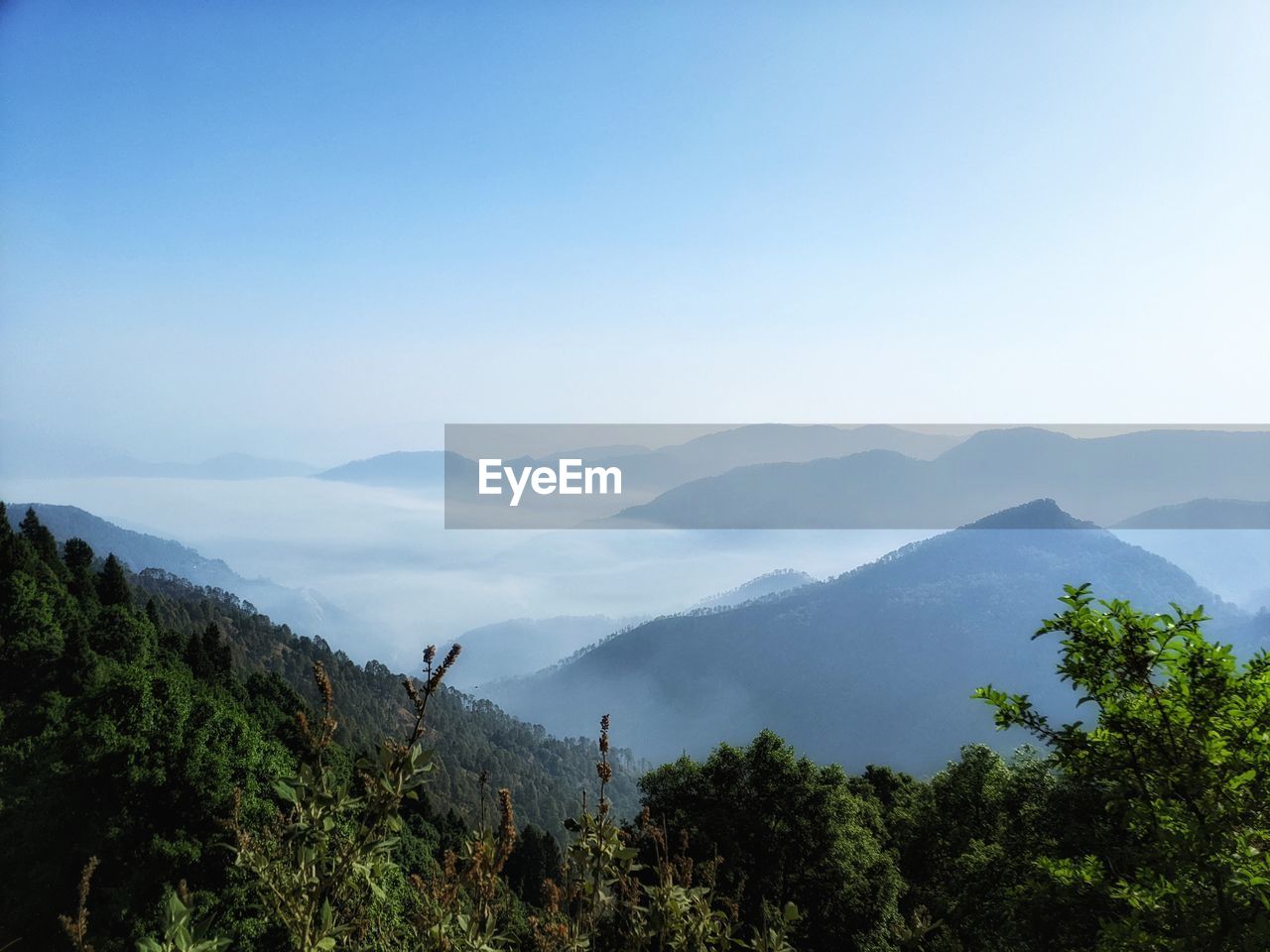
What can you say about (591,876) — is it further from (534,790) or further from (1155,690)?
(534,790)

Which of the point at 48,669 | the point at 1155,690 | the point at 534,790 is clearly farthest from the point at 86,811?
the point at 534,790

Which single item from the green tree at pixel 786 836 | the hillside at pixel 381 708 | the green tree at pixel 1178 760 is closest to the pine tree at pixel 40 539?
the hillside at pixel 381 708

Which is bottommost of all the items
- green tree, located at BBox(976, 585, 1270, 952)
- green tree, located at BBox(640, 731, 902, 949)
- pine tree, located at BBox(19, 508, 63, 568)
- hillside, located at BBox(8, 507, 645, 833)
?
hillside, located at BBox(8, 507, 645, 833)

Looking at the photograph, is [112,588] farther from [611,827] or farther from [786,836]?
[611,827]

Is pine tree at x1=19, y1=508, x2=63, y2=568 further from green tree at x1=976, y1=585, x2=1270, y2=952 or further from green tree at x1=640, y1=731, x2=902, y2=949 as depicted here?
green tree at x1=976, y1=585, x2=1270, y2=952

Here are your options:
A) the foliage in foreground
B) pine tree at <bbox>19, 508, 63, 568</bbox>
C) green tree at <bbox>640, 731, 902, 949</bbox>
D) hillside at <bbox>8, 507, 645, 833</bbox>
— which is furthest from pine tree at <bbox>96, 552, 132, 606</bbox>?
green tree at <bbox>640, 731, 902, 949</bbox>

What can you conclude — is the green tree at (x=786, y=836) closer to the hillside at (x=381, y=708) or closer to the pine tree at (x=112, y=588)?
the pine tree at (x=112, y=588)

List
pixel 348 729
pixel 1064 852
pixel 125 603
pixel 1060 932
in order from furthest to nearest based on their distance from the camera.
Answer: pixel 348 729 < pixel 125 603 < pixel 1064 852 < pixel 1060 932

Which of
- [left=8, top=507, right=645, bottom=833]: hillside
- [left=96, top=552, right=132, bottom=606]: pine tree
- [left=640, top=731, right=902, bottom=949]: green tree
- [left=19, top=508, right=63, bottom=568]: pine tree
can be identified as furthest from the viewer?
[left=8, top=507, right=645, bottom=833]: hillside
